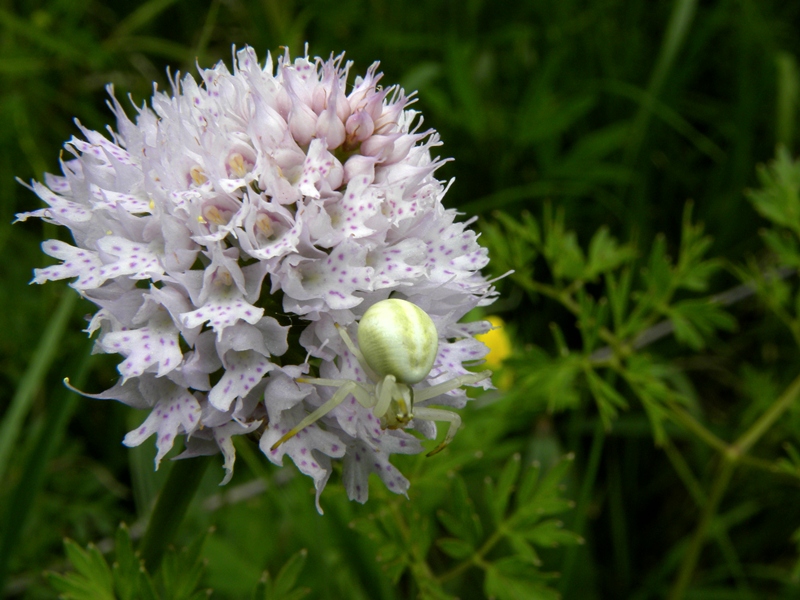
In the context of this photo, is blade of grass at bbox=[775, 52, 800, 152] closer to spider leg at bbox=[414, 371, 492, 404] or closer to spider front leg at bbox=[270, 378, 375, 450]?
spider leg at bbox=[414, 371, 492, 404]

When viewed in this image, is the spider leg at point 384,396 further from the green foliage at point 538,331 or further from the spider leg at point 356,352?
the green foliage at point 538,331

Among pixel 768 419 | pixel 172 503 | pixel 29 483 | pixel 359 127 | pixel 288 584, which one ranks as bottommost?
pixel 768 419

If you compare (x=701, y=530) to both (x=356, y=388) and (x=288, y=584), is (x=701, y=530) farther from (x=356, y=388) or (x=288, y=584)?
(x=356, y=388)

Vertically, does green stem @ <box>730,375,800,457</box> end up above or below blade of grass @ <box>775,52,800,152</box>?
below

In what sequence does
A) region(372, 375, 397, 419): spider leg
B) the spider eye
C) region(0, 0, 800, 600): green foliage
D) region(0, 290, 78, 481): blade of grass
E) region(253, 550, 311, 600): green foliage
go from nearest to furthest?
the spider eye
region(372, 375, 397, 419): spider leg
region(253, 550, 311, 600): green foliage
region(0, 0, 800, 600): green foliage
region(0, 290, 78, 481): blade of grass

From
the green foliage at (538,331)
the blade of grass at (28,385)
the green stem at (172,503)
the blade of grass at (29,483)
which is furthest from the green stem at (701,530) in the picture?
the blade of grass at (28,385)

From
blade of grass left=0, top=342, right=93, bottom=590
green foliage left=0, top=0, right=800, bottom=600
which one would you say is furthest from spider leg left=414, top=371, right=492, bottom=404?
blade of grass left=0, top=342, right=93, bottom=590

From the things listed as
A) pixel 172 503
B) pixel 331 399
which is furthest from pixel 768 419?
pixel 172 503
